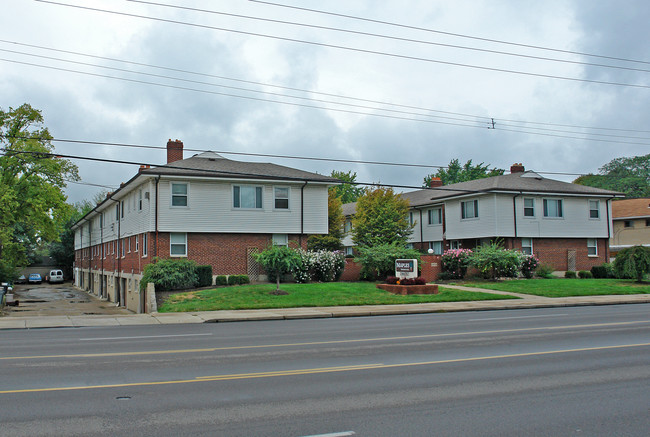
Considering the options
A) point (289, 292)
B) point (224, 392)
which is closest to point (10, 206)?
point (289, 292)

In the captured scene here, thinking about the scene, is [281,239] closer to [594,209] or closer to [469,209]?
[469,209]

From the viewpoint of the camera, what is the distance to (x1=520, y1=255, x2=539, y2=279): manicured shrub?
3609 centimetres

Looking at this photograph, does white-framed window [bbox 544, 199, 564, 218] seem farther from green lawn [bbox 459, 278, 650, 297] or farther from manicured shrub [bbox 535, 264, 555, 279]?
green lawn [bbox 459, 278, 650, 297]

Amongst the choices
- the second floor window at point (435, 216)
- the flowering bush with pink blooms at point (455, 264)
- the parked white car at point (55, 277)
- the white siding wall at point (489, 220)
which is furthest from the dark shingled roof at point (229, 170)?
the parked white car at point (55, 277)


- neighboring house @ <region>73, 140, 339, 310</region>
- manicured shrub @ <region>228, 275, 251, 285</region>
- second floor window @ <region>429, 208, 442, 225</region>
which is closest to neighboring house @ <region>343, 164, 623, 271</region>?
second floor window @ <region>429, 208, 442, 225</region>

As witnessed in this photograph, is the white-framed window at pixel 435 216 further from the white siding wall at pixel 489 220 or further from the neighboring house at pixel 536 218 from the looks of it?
the white siding wall at pixel 489 220

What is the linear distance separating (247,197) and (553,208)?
21.9 meters

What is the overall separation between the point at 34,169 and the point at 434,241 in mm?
31992

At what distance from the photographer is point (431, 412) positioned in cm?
704

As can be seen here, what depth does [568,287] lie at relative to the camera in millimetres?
30281

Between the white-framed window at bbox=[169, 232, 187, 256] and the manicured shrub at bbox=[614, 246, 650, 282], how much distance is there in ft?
81.3

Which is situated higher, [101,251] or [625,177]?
[625,177]

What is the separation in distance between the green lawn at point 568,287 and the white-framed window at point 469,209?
854 cm

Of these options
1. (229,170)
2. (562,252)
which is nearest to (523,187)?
(562,252)
